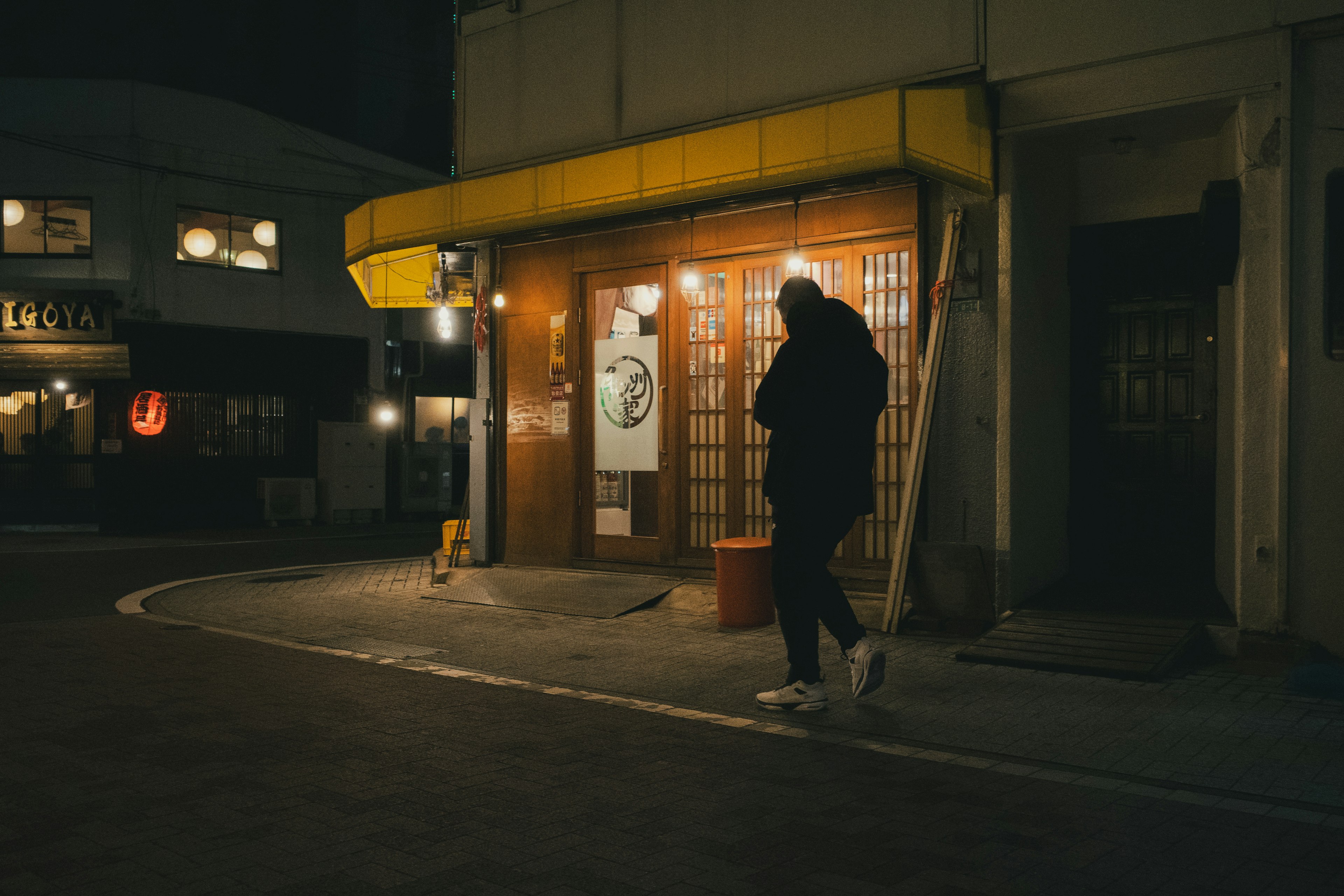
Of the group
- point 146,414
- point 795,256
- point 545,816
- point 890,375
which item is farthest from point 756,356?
point 146,414

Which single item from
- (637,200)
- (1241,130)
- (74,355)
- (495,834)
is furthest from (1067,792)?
(74,355)

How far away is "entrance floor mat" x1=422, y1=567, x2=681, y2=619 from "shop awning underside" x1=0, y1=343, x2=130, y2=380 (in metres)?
12.4

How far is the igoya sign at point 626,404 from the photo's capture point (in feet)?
32.8

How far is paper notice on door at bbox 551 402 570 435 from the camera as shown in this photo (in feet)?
34.7

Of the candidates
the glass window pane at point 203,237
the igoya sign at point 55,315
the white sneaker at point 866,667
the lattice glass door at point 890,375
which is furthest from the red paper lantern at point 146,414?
the white sneaker at point 866,667

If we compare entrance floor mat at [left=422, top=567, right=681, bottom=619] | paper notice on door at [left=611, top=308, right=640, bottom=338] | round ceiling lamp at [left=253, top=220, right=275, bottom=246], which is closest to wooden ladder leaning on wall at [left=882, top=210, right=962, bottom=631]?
entrance floor mat at [left=422, top=567, right=681, bottom=619]

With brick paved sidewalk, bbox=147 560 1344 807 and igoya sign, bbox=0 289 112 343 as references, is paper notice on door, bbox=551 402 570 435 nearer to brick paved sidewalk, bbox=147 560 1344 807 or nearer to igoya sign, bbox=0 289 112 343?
brick paved sidewalk, bbox=147 560 1344 807

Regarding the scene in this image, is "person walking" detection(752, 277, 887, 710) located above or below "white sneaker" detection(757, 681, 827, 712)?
above

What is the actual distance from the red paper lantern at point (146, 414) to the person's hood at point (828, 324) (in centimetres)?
1735

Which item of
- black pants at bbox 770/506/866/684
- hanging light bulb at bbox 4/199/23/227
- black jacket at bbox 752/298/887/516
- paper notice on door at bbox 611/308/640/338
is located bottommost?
black pants at bbox 770/506/866/684

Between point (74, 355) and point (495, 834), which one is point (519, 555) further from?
point (74, 355)

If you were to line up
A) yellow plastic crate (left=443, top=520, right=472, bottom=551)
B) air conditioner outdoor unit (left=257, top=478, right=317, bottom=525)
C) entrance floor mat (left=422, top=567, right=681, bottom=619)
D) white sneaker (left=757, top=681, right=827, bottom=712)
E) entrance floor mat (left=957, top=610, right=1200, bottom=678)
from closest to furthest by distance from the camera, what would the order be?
1. white sneaker (left=757, top=681, right=827, bottom=712)
2. entrance floor mat (left=957, top=610, right=1200, bottom=678)
3. entrance floor mat (left=422, top=567, right=681, bottom=619)
4. yellow plastic crate (left=443, top=520, right=472, bottom=551)
5. air conditioner outdoor unit (left=257, top=478, right=317, bottom=525)

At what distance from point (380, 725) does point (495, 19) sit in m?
8.26

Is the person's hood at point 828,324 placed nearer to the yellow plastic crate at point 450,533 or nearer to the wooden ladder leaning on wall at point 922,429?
the wooden ladder leaning on wall at point 922,429
